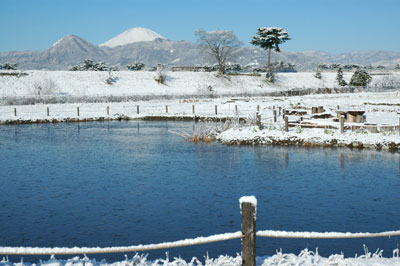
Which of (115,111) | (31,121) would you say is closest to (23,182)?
(31,121)

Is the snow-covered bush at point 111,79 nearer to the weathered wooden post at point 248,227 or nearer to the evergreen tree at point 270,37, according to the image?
the evergreen tree at point 270,37

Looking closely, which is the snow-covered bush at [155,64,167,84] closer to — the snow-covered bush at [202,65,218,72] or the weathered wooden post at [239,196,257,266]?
the snow-covered bush at [202,65,218,72]

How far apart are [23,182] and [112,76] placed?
77933mm

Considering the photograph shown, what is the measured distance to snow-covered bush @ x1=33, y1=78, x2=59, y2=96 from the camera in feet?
263

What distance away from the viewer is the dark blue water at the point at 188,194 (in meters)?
13.7

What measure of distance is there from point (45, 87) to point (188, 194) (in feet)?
224

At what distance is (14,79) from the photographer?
86.6 m

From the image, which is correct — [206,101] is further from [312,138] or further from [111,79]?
[312,138]

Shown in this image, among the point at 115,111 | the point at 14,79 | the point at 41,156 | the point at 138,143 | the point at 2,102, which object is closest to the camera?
the point at 41,156

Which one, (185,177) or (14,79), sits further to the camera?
(14,79)

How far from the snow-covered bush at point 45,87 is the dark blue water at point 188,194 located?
5029 centimetres

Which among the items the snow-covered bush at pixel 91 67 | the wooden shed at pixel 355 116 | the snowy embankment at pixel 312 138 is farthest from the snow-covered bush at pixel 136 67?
the wooden shed at pixel 355 116

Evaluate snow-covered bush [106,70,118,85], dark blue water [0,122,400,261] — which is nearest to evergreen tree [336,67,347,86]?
snow-covered bush [106,70,118,85]

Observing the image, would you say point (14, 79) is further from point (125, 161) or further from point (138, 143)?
point (125, 161)
